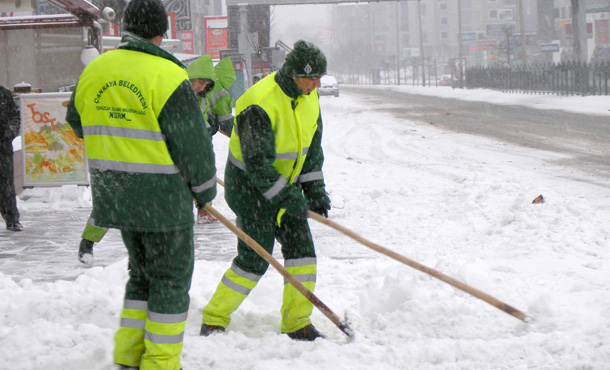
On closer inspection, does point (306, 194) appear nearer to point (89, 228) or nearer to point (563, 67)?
point (89, 228)

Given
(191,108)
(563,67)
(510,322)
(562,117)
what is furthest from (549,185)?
(563,67)

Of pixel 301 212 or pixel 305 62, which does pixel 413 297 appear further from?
pixel 305 62

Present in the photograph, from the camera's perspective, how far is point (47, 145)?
32.3ft

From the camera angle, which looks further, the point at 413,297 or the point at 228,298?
the point at 413,297

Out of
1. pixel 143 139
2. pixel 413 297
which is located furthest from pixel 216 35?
pixel 143 139

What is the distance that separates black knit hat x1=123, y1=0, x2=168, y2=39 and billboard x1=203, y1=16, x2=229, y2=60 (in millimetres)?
35186

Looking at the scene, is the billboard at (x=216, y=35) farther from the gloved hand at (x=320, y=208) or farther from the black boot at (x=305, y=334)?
the black boot at (x=305, y=334)

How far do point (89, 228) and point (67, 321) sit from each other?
1.66m

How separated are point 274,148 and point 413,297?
1.36 m

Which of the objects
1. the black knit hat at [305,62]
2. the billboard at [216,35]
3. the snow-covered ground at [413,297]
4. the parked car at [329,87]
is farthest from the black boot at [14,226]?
the parked car at [329,87]

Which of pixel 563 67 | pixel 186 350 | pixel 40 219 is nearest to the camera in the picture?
pixel 186 350

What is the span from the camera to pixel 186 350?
12.9 ft

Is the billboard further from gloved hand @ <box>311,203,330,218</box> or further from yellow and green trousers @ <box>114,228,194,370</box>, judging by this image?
yellow and green trousers @ <box>114,228,194,370</box>

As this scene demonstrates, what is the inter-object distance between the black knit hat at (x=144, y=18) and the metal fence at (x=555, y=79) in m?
27.5
